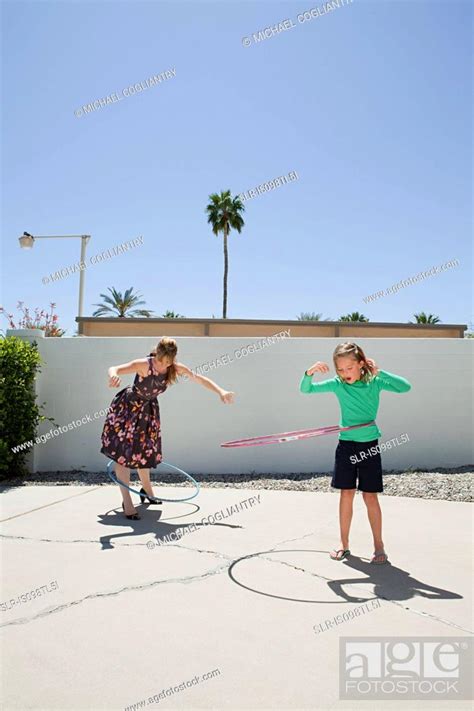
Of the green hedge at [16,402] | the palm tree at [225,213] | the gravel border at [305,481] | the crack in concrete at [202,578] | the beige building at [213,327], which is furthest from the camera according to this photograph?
the palm tree at [225,213]

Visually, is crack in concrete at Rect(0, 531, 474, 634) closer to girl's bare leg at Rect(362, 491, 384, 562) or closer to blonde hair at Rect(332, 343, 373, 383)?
girl's bare leg at Rect(362, 491, 384, 562)

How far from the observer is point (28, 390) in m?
7.32

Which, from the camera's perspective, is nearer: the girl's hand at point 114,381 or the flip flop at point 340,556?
the flip flop at point 340,556

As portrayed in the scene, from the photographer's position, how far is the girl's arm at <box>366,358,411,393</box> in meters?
3.87

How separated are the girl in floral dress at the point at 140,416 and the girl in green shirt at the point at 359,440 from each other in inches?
57.5

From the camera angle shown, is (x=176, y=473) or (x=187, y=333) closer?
(x=176, y=473)

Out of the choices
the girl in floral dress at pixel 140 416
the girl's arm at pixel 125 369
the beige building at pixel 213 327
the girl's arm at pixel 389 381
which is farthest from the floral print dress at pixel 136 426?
the beige building at pixel 213 327

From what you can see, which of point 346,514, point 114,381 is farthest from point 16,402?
point 346,514

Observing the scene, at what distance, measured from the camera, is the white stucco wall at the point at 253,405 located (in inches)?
302

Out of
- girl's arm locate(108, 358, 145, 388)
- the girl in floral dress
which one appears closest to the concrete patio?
the girl in floral dress

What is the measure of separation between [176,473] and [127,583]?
14.1ft

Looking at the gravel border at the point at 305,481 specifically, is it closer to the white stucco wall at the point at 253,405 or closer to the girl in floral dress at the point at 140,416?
the white stucco wall at the point at 253,405

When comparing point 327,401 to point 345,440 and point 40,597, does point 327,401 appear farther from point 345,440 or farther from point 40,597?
point 40,597

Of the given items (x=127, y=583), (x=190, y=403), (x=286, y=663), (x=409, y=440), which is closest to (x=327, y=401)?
(x=409, y=440)
